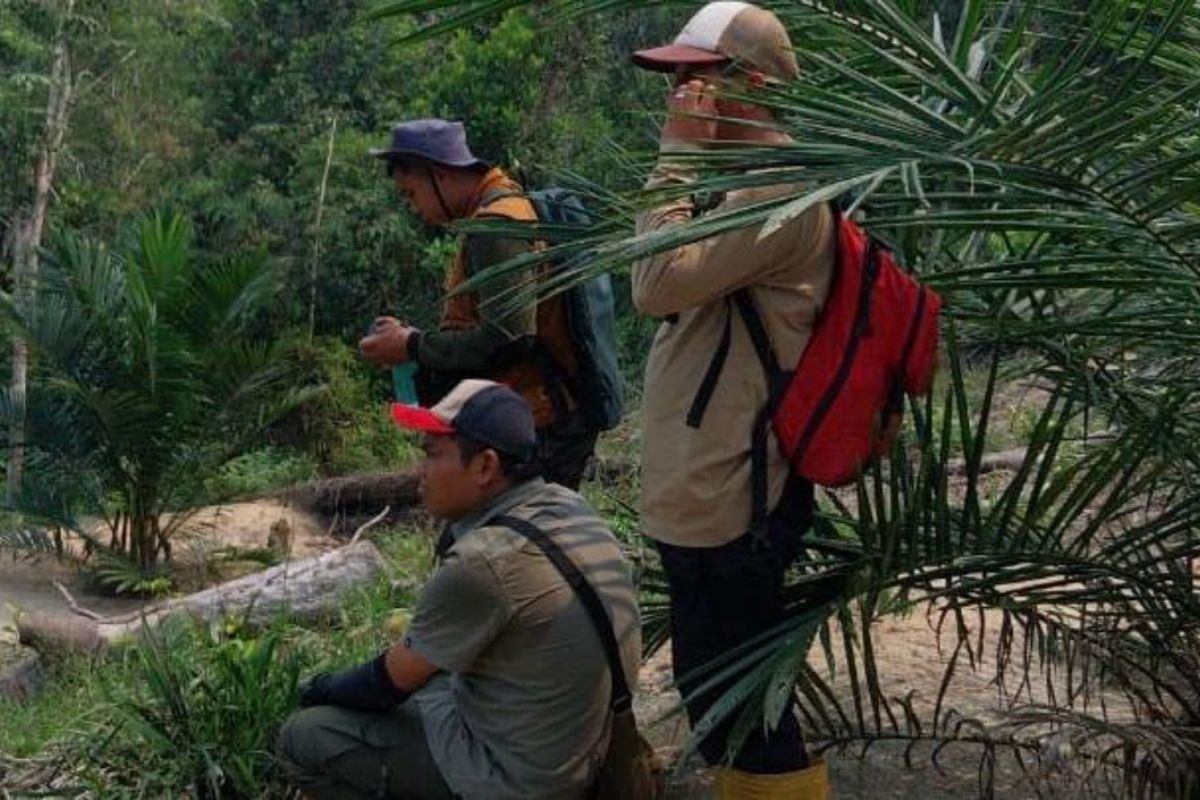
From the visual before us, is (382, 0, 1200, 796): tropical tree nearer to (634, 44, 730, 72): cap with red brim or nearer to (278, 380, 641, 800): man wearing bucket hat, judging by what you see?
(634, 44, 730, 72): cap with red brim

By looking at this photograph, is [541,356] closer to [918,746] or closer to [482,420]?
[482,420]

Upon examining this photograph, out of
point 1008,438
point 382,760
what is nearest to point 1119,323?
point 382,760

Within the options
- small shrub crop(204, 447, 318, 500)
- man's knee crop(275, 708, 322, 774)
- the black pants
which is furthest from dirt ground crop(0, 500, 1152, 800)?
small shrub crop(204, 447, 318, 500)

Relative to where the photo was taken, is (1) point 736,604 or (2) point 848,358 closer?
(2) point 848,358

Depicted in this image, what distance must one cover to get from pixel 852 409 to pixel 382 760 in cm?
130

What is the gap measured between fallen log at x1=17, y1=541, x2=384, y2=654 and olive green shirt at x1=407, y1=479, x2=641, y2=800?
9.24 ft

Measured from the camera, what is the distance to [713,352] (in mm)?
2979

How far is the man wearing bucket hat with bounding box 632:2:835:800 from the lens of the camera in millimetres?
2824

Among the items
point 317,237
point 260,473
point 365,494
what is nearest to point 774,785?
point 365,494

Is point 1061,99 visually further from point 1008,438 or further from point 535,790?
point 1008,438

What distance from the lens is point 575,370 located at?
4.20m

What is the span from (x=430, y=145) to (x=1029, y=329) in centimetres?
162

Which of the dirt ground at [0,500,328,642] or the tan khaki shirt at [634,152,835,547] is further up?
the tan khaki shirt at [634,152,835,547]

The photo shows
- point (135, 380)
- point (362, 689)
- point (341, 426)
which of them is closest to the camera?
point (362, 689)
